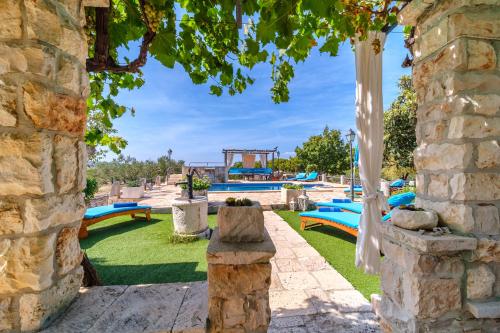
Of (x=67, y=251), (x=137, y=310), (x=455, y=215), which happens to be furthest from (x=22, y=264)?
(x=455, y=215)

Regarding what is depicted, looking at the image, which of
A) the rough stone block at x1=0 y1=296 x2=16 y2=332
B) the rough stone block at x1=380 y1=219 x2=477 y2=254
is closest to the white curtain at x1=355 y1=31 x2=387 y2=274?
the rough stone block at x1=380 y1=219 x2=477 y2=254

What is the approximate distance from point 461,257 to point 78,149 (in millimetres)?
2837

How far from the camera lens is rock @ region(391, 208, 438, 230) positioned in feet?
5.52

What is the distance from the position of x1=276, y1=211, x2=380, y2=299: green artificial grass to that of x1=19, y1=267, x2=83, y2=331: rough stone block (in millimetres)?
3381

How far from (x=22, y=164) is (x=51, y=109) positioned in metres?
0.32

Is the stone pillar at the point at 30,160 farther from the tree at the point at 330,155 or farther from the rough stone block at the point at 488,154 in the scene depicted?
the tree at the point at 330,155

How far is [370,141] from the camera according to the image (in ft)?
9.26

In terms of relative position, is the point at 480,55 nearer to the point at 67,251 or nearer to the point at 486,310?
the point at 486,310

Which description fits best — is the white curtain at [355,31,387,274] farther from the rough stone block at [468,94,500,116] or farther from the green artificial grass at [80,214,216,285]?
the green artificial grass at [80,214,216,285]

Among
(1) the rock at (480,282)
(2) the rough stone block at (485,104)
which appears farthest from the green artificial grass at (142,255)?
(2) the rough stone block at (485,104)

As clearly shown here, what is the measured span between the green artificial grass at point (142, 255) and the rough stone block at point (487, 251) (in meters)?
3.27

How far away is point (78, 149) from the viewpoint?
4.47 ft

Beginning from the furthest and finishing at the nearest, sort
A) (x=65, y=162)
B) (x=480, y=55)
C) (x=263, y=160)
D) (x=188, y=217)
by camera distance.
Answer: (x=263, y=160) < (x=188, y=217) < (x=480, y=55) < (x=65, y=162)

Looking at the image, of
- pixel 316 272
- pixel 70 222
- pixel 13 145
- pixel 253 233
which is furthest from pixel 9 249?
pixel 316 272
